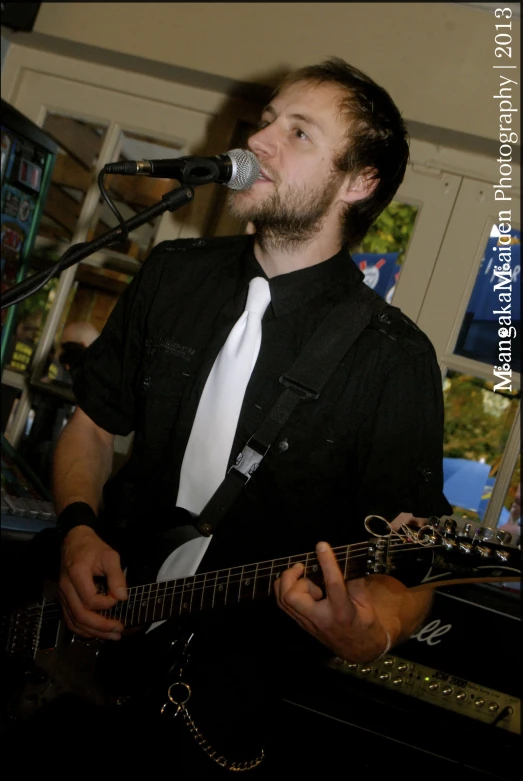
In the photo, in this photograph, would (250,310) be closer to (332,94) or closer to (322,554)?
(332,94)

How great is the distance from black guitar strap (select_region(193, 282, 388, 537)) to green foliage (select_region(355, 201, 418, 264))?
37.4 inches

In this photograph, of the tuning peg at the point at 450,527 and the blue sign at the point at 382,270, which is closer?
the tuning peg at the point at 450,527

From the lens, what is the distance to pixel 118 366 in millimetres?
1684

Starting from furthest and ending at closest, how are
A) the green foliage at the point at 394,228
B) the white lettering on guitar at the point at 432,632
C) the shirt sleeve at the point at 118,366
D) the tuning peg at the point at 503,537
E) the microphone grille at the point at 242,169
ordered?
the green foliage at the point at 394,228 → the white lettering on guitar at the point at 432,632 → the shirt sleeve at the point at 118,366 → the microphone grille at the point at 242,169 → the tuning peg at the point at 503,537

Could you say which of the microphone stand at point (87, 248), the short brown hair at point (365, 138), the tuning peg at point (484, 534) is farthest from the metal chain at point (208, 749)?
the short brown hair at point (365, 138)

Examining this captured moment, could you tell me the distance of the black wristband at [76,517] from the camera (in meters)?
1.48

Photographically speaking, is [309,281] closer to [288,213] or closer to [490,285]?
[288,213]

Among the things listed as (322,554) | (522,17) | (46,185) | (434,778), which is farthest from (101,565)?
(522,17)

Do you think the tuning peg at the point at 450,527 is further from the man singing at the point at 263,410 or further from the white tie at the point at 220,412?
the white tie at the point at 220,412

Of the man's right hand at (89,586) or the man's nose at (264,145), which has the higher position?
the man's nose at (264,145)

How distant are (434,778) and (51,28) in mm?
2876

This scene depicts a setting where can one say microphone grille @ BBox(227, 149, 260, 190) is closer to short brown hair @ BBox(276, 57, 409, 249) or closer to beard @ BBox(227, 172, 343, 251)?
beard @ BBox(227, 172, 343, 251)

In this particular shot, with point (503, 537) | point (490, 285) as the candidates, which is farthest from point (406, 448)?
point (490, 285)

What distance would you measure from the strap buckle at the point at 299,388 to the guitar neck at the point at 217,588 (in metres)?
0.37
